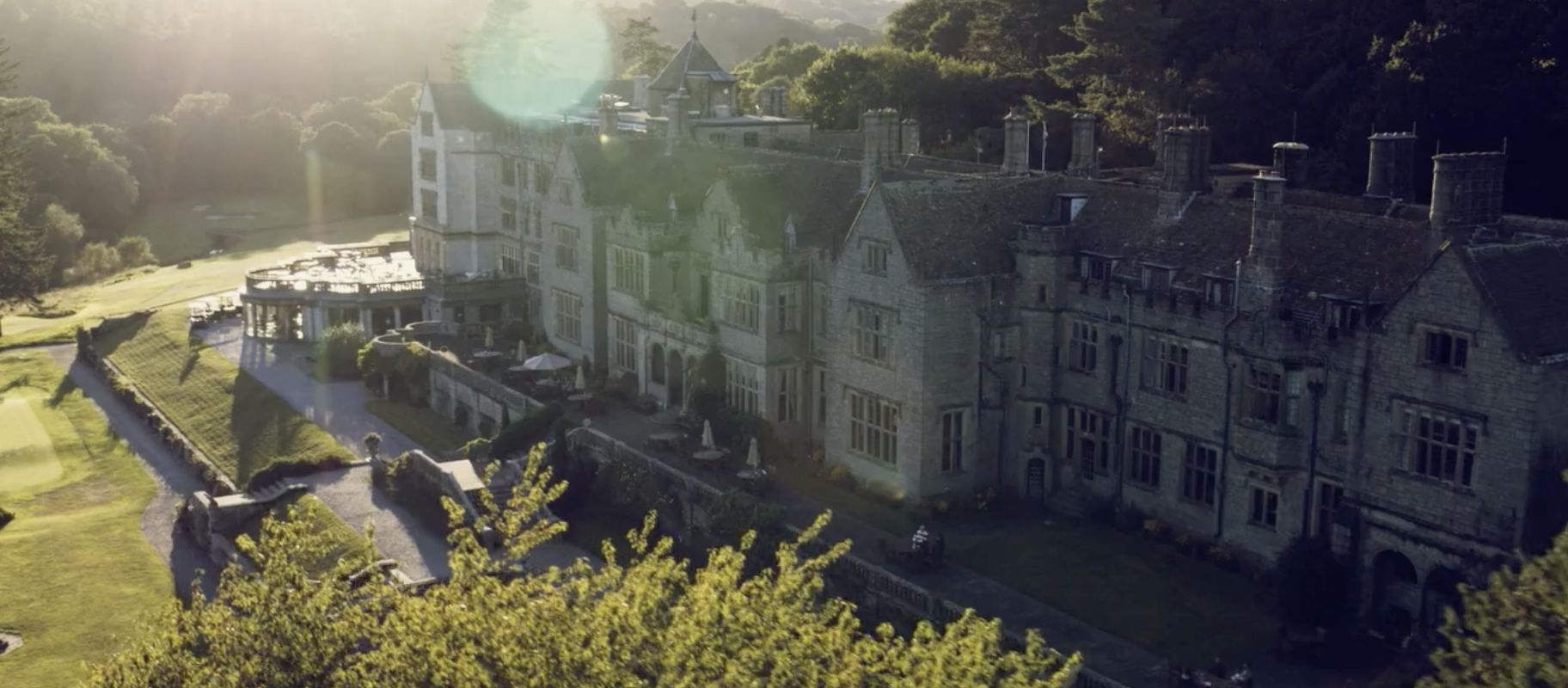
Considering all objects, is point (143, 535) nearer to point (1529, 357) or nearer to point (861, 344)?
point (861, 344)

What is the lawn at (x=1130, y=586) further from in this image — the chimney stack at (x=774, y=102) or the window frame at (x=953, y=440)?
the chimney stack at (x=774, y=102)

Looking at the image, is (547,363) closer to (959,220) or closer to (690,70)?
(690,70)

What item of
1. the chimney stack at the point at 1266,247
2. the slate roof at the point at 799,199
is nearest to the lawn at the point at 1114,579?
the chimney stack at the point at 1266,247

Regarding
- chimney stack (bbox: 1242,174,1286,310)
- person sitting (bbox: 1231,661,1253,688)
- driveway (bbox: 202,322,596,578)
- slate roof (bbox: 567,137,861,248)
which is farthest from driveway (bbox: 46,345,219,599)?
chimney stack (bbox: 1242,174,1286,310)

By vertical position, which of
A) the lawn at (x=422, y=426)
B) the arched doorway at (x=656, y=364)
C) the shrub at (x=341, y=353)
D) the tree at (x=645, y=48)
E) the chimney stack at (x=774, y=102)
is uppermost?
the tree at (x=645, y=48)

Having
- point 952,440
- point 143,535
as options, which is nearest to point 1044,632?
point 952,440

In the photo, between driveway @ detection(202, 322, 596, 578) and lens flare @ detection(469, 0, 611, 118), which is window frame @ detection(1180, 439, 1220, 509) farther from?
lens flare @ detection(469, 0, 611, 118)
